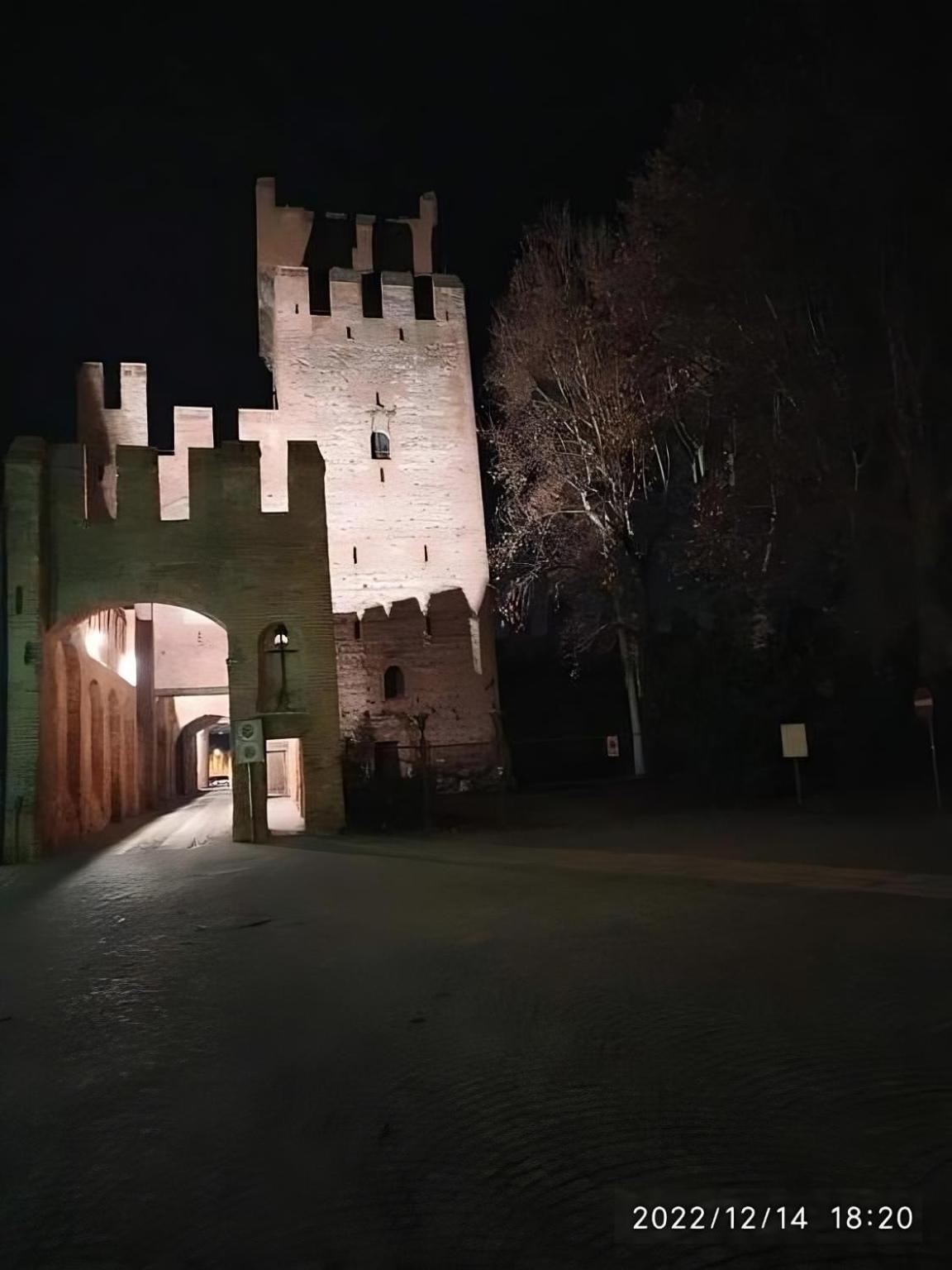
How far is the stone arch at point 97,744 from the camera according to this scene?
20172 mm

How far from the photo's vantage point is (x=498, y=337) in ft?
91.9

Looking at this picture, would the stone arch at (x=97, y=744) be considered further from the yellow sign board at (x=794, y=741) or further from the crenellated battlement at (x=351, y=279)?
the crenellated battlement at (x=351, y=279)

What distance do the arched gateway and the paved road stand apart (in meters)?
8.23

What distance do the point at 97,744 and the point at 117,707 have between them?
3060 millimetres

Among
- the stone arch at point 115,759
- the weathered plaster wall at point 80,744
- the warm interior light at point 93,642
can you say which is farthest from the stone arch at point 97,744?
the stone arch at point 115,759

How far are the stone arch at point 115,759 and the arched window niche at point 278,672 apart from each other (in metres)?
7.73

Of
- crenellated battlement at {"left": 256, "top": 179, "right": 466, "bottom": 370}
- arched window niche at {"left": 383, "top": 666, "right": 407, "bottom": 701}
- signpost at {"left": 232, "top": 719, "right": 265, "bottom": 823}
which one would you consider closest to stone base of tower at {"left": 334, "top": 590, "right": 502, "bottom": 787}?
arched window niche at {"left": 383, "top": 666, "right": 407, "bottom": 701}

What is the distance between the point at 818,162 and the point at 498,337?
39.9 feet

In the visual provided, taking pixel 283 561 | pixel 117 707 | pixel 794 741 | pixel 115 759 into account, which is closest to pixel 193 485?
pixel 283 561

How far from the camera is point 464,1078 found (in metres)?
4.19

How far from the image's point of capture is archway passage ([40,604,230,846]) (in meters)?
16.5

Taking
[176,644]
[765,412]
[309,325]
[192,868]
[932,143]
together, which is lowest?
[192,868]

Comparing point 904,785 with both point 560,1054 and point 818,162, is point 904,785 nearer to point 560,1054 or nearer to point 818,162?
point 818,162

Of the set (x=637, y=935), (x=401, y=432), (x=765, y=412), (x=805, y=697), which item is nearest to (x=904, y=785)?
(x=805, y=697)
